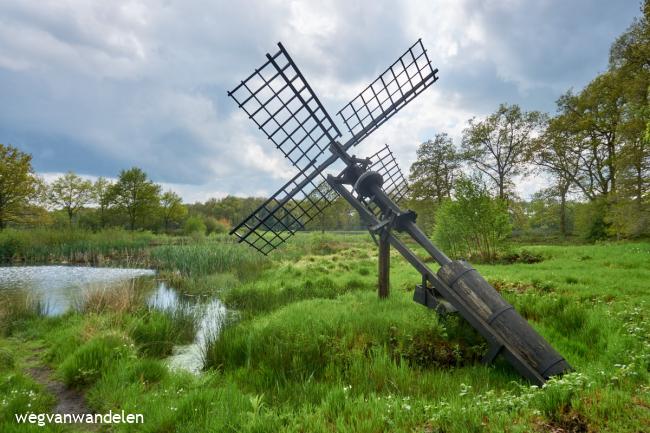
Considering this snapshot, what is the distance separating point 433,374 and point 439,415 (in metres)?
2.09

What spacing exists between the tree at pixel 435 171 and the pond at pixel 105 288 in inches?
1188

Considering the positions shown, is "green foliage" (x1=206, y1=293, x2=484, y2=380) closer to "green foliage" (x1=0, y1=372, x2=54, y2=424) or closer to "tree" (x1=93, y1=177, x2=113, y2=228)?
"green foliage" (x1=0, y1=372, x2=54, y2=424)

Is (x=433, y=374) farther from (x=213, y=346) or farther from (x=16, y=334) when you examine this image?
(x=16, y=334)

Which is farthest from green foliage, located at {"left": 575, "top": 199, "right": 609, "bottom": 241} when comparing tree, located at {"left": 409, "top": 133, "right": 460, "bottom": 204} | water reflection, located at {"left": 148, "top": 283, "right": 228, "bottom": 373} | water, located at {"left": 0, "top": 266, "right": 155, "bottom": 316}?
water, located at {"left": 0, "top": 266, "right": 155, "bottom": 316}

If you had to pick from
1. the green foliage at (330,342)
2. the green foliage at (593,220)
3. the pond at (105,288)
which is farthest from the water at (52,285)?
the green foliage at (593,220)

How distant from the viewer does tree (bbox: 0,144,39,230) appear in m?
32.6

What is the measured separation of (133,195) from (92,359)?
49.4m

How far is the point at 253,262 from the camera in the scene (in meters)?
20.3

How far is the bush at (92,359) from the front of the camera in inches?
216

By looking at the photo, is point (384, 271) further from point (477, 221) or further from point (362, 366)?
point (477, 221)

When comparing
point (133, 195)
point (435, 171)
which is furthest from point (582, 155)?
point (133, 195)

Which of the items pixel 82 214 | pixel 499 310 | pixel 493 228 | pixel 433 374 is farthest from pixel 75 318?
pixel 82 214

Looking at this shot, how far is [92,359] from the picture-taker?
19.0 ft

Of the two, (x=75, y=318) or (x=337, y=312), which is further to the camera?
(x=75, y=318)
